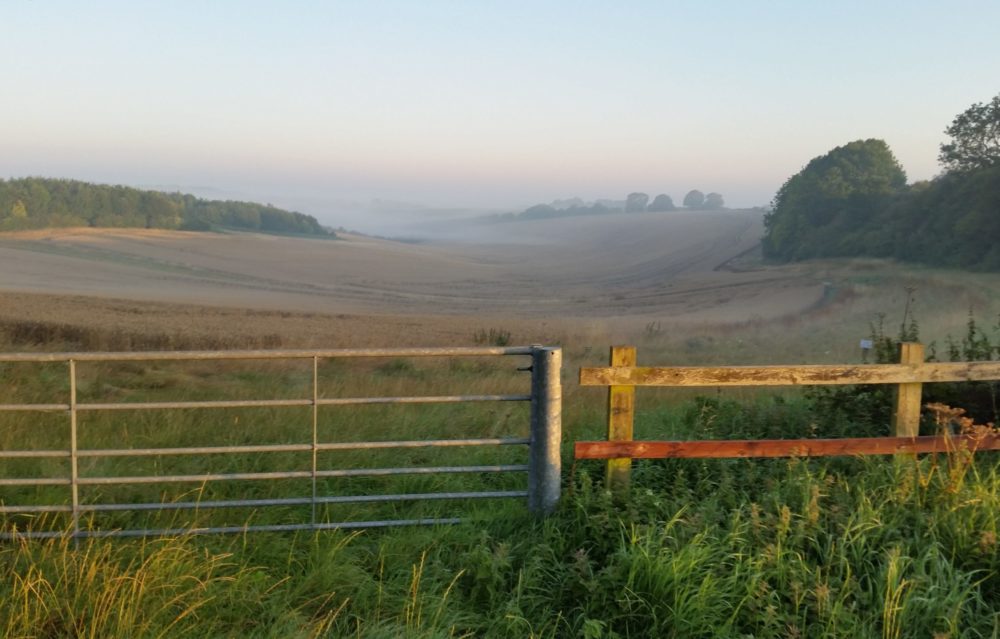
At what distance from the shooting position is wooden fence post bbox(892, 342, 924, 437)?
5.92m

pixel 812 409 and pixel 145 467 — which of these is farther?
pixel 812 409

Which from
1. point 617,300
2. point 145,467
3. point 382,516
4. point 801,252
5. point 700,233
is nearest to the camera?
point 382,516

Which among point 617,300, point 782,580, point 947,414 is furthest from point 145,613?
point 617,300

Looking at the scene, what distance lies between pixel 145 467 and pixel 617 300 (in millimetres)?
50530

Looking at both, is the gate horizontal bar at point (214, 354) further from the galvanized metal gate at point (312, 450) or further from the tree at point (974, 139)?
the tree at point (974, 139)

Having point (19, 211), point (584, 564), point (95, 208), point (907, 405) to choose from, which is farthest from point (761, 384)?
point (95, 208)

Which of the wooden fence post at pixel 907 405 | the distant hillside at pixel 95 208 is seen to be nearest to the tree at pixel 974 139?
the wooden fence post at pixel 907 405

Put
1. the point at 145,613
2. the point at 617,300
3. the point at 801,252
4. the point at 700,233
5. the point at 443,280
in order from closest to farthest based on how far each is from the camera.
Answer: the point at 145,613 < the point at 617,300 < the point at 801,252 < the point at 443,280 < the point at 700,233

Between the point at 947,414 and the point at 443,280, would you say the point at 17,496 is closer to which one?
the point at 947,414

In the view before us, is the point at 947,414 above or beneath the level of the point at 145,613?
above

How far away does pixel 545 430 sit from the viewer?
539cm

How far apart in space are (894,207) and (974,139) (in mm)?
8223

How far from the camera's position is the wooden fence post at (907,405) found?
592cm

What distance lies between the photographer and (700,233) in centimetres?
10600
